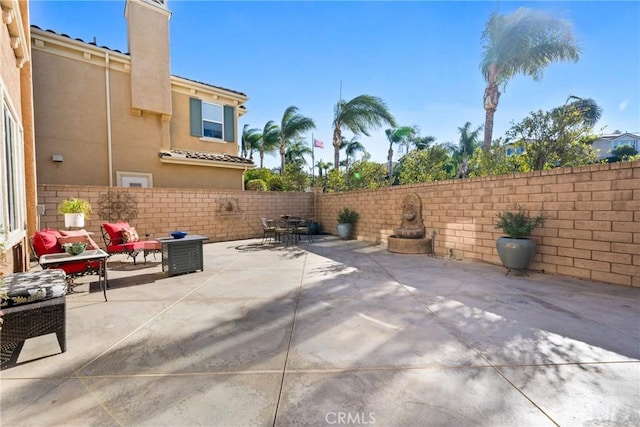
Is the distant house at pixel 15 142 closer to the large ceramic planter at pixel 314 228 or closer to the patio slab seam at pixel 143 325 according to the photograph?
the patio slab seam at pixel 143 325

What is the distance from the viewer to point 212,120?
39.9ft

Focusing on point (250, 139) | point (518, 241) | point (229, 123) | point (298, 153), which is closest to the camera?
point (518, 241)

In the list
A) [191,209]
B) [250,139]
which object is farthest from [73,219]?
[250,139]

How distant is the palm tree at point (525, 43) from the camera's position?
32.3 feet

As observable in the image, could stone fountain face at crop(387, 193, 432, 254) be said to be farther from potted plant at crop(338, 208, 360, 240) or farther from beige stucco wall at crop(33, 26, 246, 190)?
beige stucco wall at crop(33, 26, 246, 190)

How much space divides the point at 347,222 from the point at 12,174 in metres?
9.06

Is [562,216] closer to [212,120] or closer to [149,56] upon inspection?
[212,120]

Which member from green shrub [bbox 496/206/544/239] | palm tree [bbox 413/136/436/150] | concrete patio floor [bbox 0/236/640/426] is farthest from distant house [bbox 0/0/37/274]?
palm tree [bbox 413/136/436/150]

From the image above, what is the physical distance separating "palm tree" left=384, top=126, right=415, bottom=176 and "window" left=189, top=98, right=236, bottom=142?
58.8ft

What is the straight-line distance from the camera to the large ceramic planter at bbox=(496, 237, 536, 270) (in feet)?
16.9

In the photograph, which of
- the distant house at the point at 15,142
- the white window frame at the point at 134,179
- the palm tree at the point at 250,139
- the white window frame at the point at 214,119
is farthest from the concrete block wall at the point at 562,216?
the palm tree at the point at 250,139

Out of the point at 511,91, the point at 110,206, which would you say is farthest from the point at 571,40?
the point at 110,206

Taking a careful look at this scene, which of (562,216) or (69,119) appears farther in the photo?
(69,119)

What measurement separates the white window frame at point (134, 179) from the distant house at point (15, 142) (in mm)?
4160
